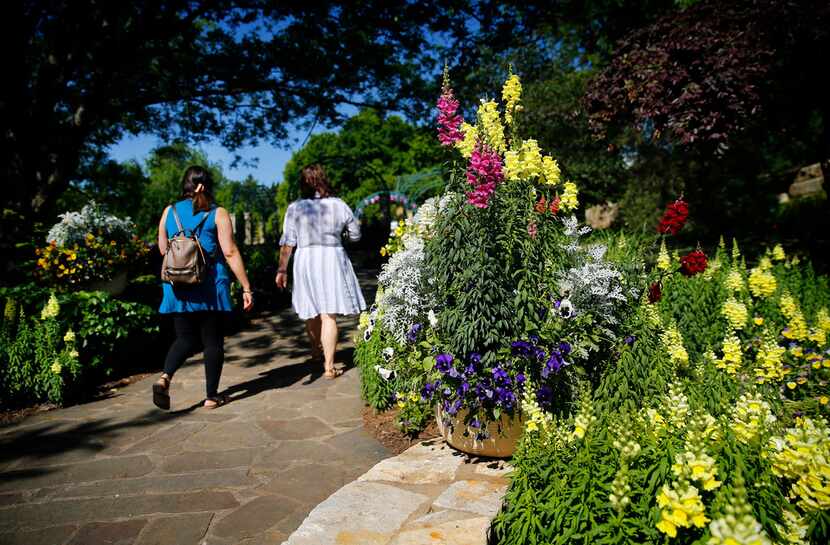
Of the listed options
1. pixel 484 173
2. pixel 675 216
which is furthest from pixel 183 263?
pixel 675 216

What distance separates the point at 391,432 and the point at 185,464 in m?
1.33

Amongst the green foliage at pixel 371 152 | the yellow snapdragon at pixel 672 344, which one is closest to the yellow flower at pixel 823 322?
the yellow snapdragon at pixel 672 344

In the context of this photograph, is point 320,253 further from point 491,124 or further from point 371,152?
point 371,152

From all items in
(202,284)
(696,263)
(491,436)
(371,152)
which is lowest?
(491,436)

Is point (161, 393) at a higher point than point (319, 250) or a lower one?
lower

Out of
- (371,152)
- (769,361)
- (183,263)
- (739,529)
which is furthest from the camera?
(371,152)

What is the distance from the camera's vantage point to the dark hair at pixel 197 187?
402 centimetres

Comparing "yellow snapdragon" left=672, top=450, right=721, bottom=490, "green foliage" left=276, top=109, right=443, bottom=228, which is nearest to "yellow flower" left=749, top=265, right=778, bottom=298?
"yellow snapdragon" left=672, top=450, right=721, bottom=490

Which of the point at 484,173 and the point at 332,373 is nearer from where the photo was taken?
the point at 484,173

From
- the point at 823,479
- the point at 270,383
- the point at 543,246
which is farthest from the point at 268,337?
the point at 823,479

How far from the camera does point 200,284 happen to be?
400cm

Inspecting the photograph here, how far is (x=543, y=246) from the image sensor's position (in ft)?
9.81

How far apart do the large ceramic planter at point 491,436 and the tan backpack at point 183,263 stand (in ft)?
6.87

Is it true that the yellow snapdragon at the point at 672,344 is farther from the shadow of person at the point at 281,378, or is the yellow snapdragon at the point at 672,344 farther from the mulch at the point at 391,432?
the shadow of person at the point at 281,378
